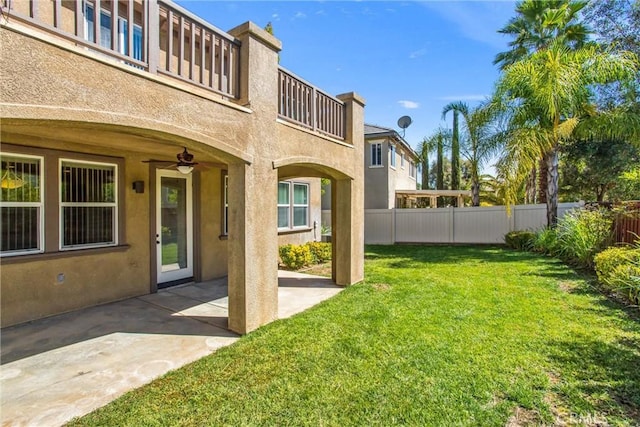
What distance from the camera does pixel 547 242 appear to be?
38.5 ft

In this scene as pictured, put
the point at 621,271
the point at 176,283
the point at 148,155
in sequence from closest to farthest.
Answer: the point at 621,271
the point at 148,155
the point at 176,283

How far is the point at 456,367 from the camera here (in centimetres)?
396

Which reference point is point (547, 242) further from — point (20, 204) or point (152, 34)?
point (20, 204)

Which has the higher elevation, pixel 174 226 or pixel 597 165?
pixel 597 165

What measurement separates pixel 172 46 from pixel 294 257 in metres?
6.99

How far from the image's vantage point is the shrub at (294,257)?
10.2 meters

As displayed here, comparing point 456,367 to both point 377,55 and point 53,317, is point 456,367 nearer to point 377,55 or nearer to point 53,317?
point 53,317

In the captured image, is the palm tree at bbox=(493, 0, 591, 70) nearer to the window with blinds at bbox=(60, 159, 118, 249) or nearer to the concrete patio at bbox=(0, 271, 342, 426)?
the concrete patio at bbox=(0, 271, 342, 426)

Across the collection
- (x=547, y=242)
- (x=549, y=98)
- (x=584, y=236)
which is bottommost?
(x=547, y=242)

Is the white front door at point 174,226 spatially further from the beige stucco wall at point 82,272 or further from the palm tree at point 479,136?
the palm tree at point 479,136

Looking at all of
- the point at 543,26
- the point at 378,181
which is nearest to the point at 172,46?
the point at 378,181

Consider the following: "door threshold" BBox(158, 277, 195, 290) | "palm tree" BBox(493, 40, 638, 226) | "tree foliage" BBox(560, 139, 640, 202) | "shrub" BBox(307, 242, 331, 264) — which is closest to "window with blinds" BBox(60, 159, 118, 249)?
"door threshold" BBox(158, 277, 195, 290)

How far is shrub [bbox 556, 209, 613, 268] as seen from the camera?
30.5 ft

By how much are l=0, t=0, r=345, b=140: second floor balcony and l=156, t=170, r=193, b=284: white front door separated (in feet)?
9.13
